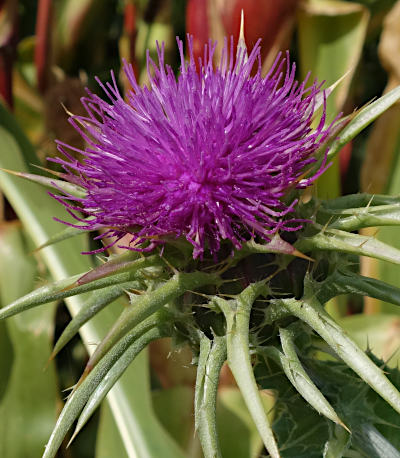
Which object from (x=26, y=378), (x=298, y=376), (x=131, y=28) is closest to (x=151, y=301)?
(x=298, y=376)

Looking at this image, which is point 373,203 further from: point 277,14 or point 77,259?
point 277,14

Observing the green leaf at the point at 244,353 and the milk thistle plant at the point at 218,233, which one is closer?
the green leaf at the point at 244,353

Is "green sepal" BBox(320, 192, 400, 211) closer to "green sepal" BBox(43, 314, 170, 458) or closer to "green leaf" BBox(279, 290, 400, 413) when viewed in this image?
"green leaf" BBox(279, 290, 400, 413)

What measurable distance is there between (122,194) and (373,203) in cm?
41

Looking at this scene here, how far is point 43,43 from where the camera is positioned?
2562mm

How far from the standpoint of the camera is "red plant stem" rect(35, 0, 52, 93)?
252cm

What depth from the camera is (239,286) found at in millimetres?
930

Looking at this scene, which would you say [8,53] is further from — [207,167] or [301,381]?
[301,381]

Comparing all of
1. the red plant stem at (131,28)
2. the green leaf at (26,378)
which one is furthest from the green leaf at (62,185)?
the red plant stem at (131,28)

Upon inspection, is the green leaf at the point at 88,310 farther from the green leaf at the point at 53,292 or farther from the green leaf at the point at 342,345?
the green leaf at the point at 342,345

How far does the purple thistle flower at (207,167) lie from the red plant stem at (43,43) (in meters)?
1.79

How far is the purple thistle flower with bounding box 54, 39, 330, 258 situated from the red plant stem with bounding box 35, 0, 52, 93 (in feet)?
5.87

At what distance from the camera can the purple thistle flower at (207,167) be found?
0.88 meters

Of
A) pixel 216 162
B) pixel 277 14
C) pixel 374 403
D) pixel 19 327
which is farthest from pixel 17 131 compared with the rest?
pixel 374 403
